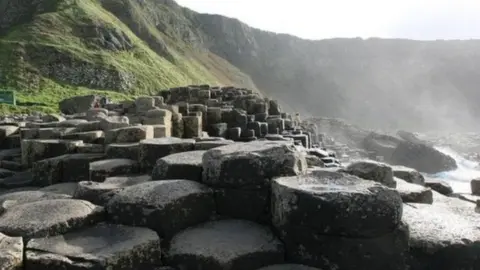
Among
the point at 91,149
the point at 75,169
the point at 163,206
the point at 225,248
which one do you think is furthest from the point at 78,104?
the point at 225,248

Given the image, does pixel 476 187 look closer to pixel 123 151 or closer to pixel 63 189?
pixel 123 151

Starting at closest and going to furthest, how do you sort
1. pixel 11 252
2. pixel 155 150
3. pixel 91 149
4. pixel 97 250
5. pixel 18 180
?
pixel 11 252 < pixel 97 250 < pixel 155 150 < pixel 18 180 < pixel 91 149

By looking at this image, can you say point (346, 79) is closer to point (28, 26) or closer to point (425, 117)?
point (425, 117)

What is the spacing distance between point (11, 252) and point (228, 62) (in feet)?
419

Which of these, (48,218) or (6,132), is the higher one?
(48,218)

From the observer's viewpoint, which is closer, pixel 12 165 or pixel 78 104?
pixel 12 165

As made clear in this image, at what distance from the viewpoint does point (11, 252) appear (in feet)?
10.9

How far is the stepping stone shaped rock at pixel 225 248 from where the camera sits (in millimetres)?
3621

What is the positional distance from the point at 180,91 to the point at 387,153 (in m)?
31.8

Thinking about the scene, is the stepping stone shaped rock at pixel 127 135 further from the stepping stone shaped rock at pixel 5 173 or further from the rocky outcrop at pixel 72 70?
the rocky outcrop at pixel 72 70

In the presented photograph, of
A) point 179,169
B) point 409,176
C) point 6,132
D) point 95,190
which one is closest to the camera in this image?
point 95,190

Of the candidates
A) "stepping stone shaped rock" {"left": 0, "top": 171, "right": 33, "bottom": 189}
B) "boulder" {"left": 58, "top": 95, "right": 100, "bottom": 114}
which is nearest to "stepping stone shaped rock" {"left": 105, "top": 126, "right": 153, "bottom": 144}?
"stepping stone shaped rock" {"left": 0, "top": 171, "right": 33, "bottom": 189}

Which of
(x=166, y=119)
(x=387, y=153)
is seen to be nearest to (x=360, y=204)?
(x=166, y=119)

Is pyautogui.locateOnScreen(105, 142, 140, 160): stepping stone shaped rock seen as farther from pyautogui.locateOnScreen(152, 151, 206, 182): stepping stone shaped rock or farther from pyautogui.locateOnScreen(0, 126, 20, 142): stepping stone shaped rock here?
pyautogui.locateOnScreen(0, 126, 20, 142): stepping stone shaped rock
